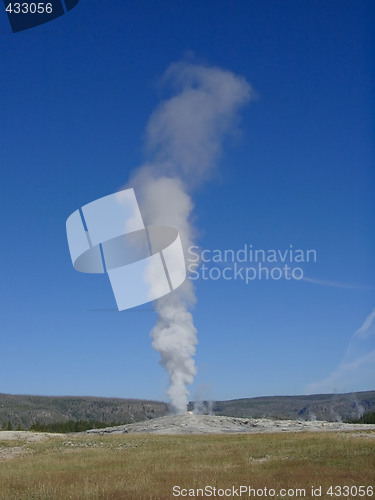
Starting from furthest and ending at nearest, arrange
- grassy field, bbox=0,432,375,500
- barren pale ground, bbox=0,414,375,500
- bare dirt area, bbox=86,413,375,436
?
1. bare dirt area, bbox=86,413,375,436
2. barren pale ground, bbox=0,414,375,500
3. grassy field, bbox=0,432,375,500

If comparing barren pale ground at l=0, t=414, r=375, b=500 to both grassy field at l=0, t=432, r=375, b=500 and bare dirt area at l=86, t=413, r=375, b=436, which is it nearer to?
grassy field at l=0, t=432, r=375, b=500

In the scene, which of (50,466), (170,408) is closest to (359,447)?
(50,466)

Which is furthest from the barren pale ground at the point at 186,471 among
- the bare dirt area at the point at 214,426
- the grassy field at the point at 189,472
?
the bare dirt area at the point at 214,426

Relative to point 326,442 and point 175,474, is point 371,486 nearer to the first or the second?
point 175,474

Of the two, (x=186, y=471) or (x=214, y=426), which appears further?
(x=214, y=426)

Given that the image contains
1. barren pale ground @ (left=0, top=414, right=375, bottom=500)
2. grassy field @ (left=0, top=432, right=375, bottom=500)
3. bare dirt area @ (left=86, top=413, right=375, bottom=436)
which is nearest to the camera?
grassy field @ (left=0, top=432, right=375, bottom=500)

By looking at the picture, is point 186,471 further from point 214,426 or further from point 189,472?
point 214,426

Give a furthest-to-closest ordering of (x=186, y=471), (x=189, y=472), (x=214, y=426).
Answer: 1. (x=214, y=426)
2. (x=186, y=471)
3. (x=189, y=472)

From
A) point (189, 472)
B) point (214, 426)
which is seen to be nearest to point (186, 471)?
point (189, 472)

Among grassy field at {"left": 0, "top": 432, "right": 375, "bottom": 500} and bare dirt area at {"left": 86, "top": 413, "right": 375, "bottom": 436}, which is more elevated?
grassy field at {"left": 0, "top": 432, "right": 375, "bottom": 500}

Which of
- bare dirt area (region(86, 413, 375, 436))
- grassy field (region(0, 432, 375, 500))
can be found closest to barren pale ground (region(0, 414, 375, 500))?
grassy field (region(0, 432, 375, 500))

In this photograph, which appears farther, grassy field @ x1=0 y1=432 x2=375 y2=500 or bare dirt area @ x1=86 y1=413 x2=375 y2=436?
bare dirt area @ x1=86 y1=413 x2=375 y2=436

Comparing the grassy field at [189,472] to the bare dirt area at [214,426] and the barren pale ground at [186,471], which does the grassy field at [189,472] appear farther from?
the bare dirt area at [214,426]

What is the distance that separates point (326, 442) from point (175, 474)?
52.3ft
